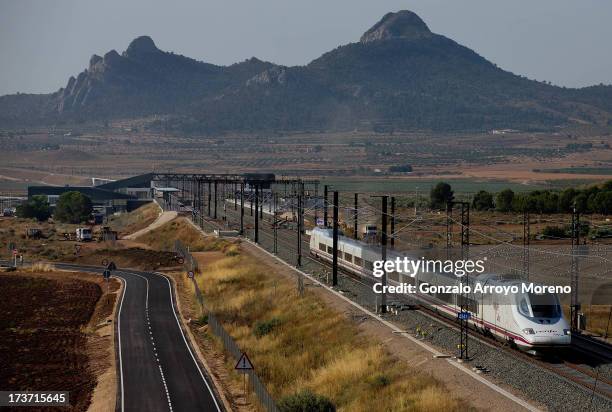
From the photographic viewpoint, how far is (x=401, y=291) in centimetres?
4853

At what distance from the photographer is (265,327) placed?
162 ft

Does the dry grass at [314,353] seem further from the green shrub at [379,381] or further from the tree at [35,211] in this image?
the tree at [35,211]

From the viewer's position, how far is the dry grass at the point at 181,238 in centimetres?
9556

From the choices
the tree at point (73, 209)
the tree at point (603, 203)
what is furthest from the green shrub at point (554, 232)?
the tree at point (73, 209)

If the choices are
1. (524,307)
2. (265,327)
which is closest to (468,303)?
(524,307)

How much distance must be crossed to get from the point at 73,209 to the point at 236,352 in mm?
111425

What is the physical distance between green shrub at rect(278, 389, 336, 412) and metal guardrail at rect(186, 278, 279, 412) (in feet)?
1.39

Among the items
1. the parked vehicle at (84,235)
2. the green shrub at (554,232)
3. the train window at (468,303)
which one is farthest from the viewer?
the parked vehicle at (84,235)

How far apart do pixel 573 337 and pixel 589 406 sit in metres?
11.5

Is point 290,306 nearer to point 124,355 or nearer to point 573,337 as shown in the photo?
point 124,355

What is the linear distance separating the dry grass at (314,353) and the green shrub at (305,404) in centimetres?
166

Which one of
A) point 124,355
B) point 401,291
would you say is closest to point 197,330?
point 124,355

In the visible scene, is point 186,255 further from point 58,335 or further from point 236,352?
point 236,352

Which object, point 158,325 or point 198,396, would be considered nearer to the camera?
point 198,396
